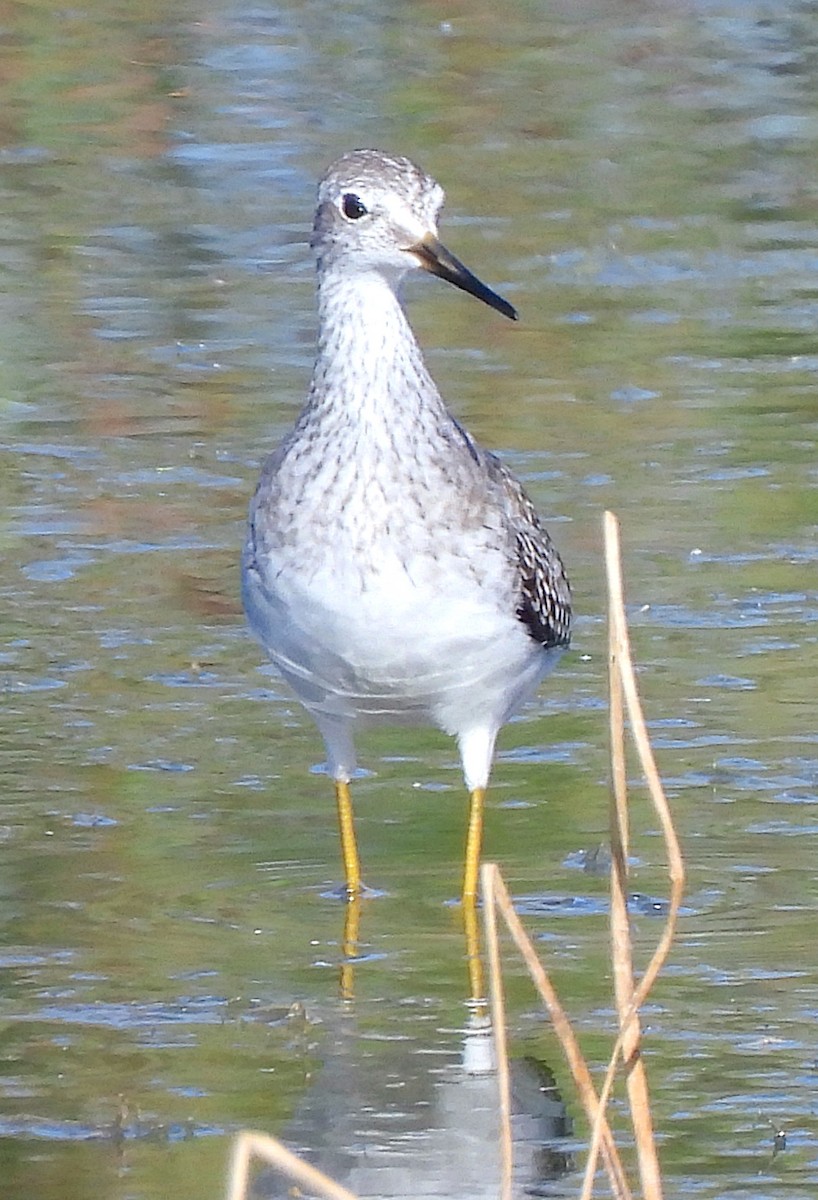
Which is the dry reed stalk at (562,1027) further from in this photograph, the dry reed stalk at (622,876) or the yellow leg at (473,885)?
the yellow leg at (473,885)

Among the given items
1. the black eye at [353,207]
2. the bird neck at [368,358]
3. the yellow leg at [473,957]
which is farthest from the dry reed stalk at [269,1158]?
the black eye at [353,207]

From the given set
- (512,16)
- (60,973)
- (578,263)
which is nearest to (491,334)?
(578,263)

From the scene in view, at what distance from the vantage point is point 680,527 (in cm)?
970

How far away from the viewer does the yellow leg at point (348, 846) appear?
23.3ft

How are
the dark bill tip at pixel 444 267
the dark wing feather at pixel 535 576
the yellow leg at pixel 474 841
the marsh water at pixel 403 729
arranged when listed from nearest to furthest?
1. the marsh water at pixel 403 729
2. the dark bill tip at pixel 444 267
3. the dark wing feather at pixel 535 576
4. the yellow leg at pixel 474 841

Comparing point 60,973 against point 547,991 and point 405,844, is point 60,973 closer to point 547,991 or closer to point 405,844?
point 405,844

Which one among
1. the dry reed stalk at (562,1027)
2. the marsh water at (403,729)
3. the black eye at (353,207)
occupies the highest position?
the black eye at (353,207)

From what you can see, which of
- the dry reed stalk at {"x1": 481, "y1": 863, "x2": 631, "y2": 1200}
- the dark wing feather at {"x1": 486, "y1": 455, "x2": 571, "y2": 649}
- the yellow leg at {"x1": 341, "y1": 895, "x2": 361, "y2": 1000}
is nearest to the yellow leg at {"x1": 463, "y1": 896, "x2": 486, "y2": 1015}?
the yellow leg at {"x1": 341, "y1": 895, "x2": 361, "y2": 1000}

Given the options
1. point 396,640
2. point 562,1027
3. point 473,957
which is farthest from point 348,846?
point 562,1027

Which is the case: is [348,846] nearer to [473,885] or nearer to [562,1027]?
[473,885]

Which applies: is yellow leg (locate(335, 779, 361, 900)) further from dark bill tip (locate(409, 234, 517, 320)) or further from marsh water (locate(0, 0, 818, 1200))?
dark bill tip (locate(409, 234, 517, 320))

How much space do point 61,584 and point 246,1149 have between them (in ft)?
18.5

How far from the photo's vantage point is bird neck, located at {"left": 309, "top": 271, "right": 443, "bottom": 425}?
6.83 meters

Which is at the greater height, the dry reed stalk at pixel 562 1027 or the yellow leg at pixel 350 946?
the dry reed stalk at pixel 562 1027
